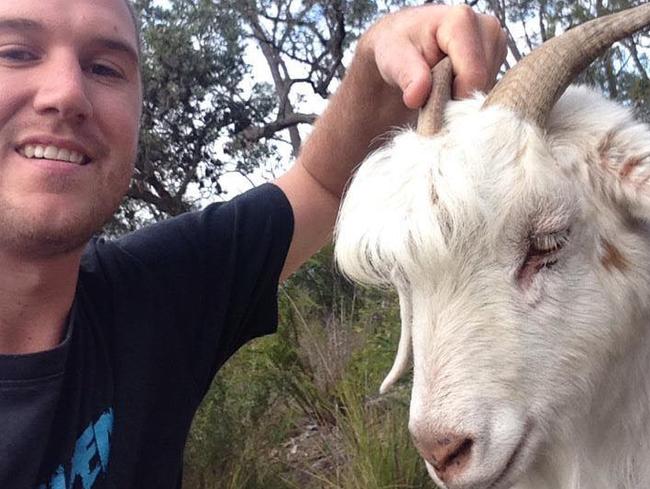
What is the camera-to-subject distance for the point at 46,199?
7.72ft

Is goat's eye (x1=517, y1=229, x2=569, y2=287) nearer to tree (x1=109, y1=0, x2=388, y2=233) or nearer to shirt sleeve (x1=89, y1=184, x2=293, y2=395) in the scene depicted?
shirt sleeve (x1=89, y1=184, x2=293, y2=395)

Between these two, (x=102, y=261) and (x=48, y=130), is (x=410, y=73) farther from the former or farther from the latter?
(x=102, y=261)

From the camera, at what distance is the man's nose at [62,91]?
234 centimetres

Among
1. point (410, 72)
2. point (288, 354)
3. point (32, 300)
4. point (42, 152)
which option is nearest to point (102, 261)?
point (32, 300)

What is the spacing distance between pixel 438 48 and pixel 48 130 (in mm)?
1149

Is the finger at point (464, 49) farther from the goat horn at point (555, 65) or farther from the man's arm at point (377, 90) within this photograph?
the goat horn at point (555, 65)

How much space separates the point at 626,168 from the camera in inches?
89.7

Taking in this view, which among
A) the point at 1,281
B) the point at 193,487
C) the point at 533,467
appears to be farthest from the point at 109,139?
the point at 193,487

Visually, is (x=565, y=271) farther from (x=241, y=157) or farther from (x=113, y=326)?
(x=241, y=157)

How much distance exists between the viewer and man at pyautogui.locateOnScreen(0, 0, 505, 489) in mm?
2305

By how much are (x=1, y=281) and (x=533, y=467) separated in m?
1.65

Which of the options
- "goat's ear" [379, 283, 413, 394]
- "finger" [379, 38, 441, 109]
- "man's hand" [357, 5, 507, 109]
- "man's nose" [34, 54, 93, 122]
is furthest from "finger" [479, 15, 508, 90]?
"man's nose" [34, 54, 93, 122]

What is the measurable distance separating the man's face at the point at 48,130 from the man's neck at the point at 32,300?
6cm

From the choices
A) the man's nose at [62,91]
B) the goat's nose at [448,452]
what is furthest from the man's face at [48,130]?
the goat's nose at [448,452]
